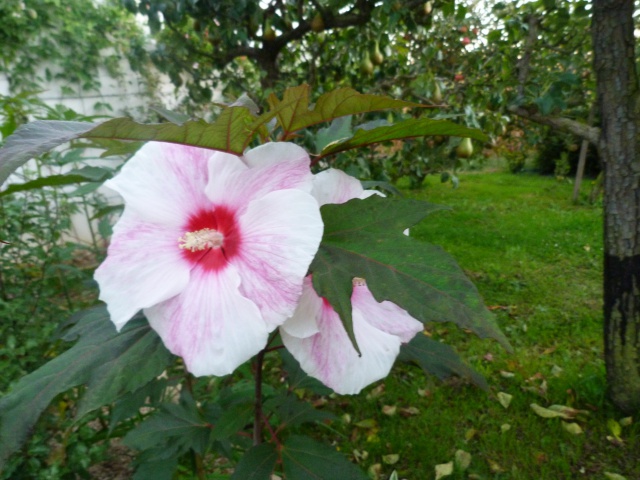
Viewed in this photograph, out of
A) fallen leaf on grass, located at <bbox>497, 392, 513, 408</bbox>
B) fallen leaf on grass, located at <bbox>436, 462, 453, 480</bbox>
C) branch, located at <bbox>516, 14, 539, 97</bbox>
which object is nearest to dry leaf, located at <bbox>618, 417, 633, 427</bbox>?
fallen leaf on grass, located at <bbox>497, 392, 513, 408</bbox>

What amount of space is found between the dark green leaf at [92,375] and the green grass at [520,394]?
599 mm

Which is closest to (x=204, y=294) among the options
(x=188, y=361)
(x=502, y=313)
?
(x=188, y=361)

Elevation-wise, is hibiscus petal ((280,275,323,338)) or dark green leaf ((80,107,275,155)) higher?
dark green leaf ((80,107,275,155))

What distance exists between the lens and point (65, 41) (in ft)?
14.9

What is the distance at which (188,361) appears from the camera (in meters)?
0.51

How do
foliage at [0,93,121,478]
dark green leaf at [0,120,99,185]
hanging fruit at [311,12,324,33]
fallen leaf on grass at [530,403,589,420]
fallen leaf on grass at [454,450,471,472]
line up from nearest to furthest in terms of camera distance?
1. dark green leaf at [0,120,99,185]
2. foliage at [0,93,121,478]
3. fallen leaf on grass at [454,450,471,472]
4. fallen leaf on grass at [530,403,589,420]
5. hanging fruit at [311,12,324,33]

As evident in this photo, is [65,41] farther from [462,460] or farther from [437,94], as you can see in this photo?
[462,460]

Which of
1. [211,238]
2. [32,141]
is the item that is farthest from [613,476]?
[32,141]

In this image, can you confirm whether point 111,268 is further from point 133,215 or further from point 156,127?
point 156,127

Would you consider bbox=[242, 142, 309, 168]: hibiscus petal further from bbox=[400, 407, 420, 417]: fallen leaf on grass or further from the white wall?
the white wall

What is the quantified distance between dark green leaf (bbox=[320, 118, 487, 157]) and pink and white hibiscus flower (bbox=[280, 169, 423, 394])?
46 mm

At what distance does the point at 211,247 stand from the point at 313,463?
545 mm

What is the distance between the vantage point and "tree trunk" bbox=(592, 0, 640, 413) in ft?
5.65

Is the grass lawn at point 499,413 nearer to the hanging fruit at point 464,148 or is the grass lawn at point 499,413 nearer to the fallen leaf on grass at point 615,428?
the fallen leaf on grass at point 615,428
